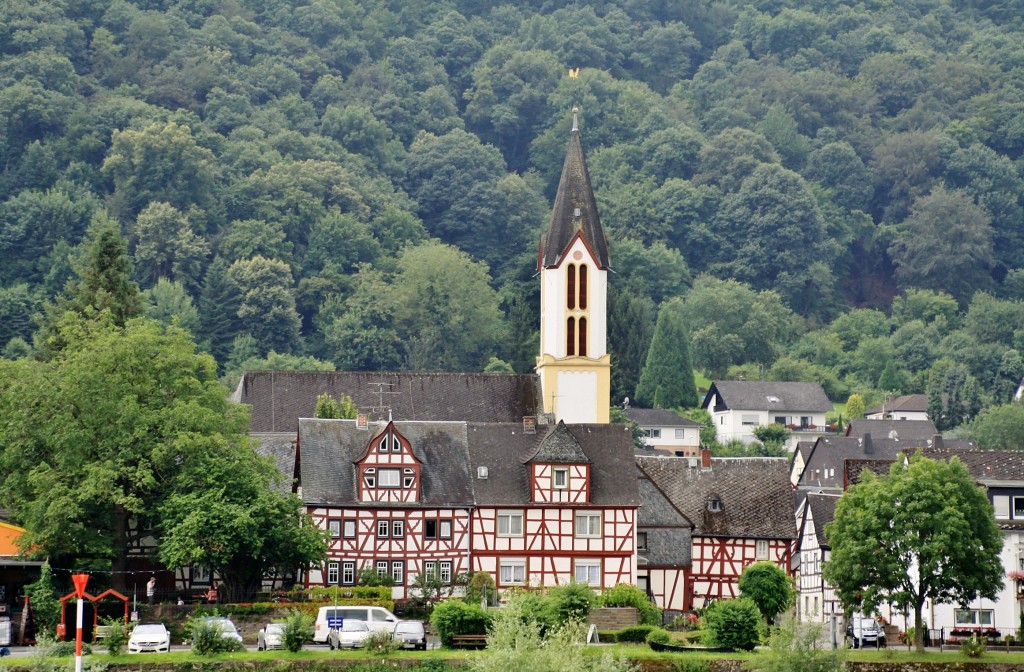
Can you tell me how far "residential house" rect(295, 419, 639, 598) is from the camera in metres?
85.2

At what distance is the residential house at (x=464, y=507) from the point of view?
3356 inches

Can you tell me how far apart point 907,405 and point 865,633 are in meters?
83.4

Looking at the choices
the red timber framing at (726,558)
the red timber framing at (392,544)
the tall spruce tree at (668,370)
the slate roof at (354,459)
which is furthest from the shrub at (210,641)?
the tall spruce tree at (668,370)

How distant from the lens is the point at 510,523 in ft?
284

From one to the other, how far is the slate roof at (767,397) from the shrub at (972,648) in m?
80.7

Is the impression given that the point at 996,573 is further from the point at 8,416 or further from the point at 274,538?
the point at 8,416

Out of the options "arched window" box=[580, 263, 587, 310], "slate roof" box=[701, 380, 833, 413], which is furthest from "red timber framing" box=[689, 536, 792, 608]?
"slate roof" box=[701, 380, 833, 413]

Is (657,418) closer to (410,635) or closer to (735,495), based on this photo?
(735,495)

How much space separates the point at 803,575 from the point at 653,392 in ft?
209

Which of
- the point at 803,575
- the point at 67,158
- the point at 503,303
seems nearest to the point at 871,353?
the point at 503,303

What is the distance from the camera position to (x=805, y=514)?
91875mm

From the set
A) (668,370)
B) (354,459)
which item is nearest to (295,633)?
(354,459)

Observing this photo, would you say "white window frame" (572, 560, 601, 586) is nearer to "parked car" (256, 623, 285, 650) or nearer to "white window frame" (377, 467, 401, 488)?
"white window frame" (377, 467, 401, 488)

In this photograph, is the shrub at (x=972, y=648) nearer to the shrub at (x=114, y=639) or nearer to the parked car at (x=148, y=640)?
the parked car at (x=148, y=640)
